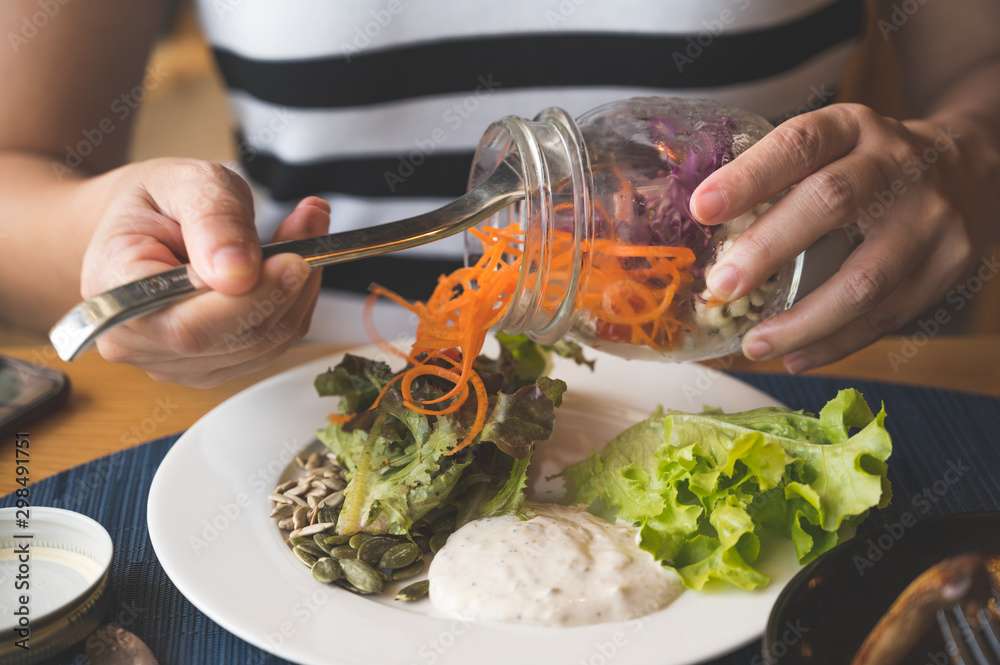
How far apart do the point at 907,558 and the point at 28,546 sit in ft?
3.04

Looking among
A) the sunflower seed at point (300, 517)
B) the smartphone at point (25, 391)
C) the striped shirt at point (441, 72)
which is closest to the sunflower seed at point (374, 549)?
the sunflower seed at point (300, 517)

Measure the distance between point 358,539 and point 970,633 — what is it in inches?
24.4

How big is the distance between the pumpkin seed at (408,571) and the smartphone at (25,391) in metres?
0.73

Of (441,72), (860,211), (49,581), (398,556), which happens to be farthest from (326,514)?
(441,72)

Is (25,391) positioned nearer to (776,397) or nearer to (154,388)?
(154,388)

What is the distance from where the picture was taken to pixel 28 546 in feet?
2.76

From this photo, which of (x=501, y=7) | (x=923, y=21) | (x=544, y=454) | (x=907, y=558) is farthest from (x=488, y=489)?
(x=923, y=21)

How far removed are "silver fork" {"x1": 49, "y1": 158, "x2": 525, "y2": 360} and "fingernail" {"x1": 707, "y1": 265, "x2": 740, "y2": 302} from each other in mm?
252

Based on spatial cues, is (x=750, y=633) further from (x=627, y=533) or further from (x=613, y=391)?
(x=613, y=391)

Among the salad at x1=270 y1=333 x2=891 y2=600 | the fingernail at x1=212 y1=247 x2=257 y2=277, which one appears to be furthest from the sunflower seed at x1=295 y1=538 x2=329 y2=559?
the fingernail at x1=212 y1=247 x2=257 y2=277

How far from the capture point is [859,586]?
71 cm

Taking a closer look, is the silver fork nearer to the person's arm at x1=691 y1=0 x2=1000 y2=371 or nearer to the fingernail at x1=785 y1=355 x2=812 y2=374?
the person's arm at x1=691 y1=0 x2=1000 y2=371

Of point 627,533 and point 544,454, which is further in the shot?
point 544,454

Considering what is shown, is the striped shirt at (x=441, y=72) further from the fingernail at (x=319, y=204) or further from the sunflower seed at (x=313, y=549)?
Result: the sunflower seed at (x=313, y=549)
